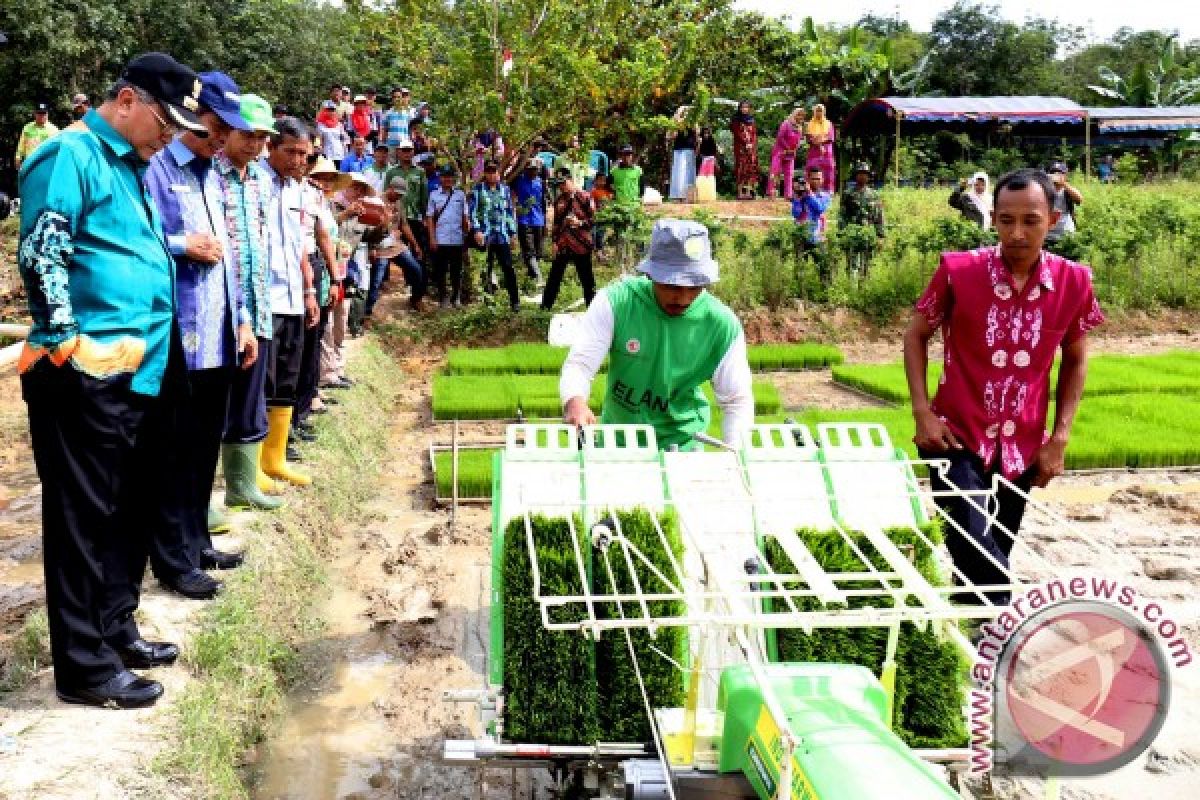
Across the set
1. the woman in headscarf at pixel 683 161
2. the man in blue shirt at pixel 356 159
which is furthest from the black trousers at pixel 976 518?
the woman in headscarf at pixel 683 161

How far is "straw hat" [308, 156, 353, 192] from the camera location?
8.25 meters

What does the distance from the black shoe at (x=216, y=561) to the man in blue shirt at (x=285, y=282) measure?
4.18 feet

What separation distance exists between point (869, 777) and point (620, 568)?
5.05 ft

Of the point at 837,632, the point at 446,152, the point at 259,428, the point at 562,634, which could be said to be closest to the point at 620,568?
the point at 562,634

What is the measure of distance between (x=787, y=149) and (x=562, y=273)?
804 centimetres

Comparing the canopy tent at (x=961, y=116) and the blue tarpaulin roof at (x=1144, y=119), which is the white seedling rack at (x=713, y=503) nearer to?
the canopy tent at (x=961, y=116)

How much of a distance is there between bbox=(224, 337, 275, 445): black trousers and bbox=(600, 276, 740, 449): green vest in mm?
2068

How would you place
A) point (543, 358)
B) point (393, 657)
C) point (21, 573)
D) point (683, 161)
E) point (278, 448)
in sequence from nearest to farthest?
point (393, 657), point (21, 573), point (278, 448), point (543, 358), point (683, 161)

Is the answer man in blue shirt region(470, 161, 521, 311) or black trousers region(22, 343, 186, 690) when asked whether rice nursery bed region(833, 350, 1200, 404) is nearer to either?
man in blue shirt region(470, 161, 521, 311)

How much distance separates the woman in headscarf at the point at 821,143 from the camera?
62.5 ft

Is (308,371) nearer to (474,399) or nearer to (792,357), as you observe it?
(474,399)

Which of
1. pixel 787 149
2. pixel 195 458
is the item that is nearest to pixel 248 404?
pixel 195 458

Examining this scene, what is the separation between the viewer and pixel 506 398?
10.2m

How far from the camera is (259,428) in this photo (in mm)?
5895
